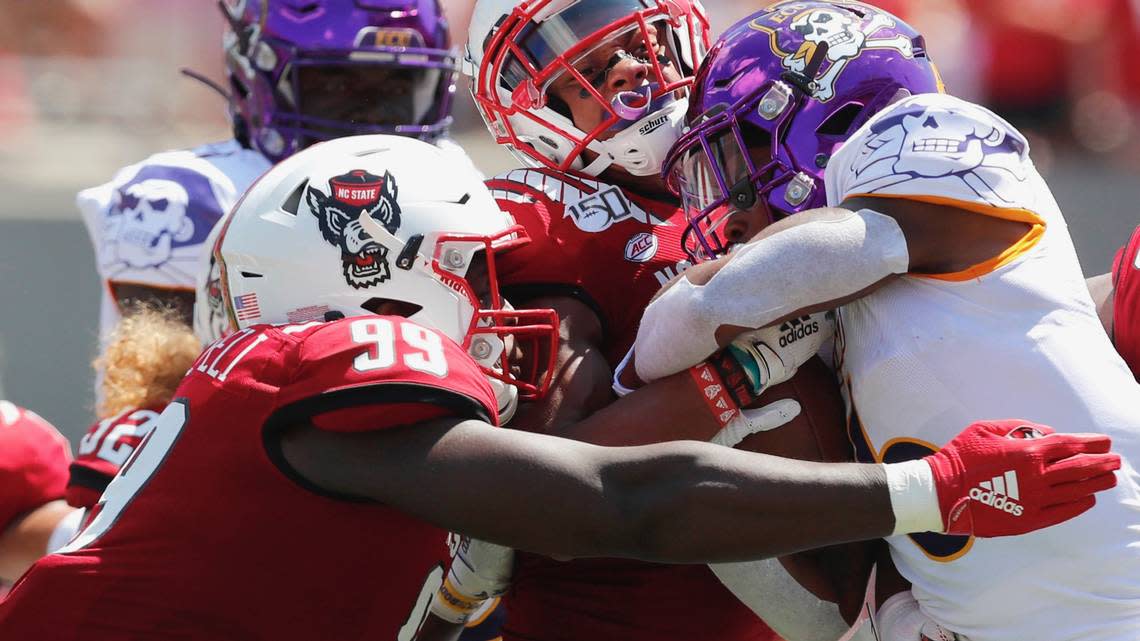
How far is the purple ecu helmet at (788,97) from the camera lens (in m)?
2.59

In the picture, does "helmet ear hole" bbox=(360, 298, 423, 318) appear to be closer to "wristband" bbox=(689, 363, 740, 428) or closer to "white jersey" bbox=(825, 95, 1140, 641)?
"wristband" bbox=(689, 363, 740, 428)

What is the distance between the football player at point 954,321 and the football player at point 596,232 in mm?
166

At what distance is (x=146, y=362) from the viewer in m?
2.92

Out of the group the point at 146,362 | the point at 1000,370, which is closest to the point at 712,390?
the point at 1000,370

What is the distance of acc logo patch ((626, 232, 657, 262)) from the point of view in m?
2.88

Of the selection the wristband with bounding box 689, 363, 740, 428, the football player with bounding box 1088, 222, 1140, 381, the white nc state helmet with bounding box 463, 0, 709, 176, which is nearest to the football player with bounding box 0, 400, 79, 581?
the white nc state helmet with bounding box 463, 0, 709, 176

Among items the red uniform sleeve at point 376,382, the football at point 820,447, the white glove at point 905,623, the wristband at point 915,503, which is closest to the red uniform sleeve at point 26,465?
the red uniform sleeve at point 376,382

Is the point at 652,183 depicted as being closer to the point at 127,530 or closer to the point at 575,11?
the point at 575,11

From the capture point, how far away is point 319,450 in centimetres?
205

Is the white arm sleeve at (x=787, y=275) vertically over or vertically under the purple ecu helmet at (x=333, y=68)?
over

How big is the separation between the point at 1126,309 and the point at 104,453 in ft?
7.04

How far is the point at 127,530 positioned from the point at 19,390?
425 centimetres

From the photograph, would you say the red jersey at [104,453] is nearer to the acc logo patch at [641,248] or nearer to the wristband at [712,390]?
the acc logo patch at [641,248]

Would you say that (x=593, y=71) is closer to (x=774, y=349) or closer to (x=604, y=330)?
(x=604, y=330)
